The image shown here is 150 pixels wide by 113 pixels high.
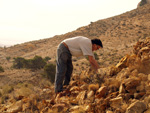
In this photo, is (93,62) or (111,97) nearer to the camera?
(111,97)

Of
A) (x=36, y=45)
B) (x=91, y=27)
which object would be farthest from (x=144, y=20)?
(x=36, y=45)

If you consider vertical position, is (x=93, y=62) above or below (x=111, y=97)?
above

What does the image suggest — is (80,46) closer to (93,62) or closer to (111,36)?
(93,62)

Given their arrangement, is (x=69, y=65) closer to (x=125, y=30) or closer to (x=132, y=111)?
(x=132, y=111)

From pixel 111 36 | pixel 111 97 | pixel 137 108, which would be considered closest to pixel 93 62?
pixel 111 97

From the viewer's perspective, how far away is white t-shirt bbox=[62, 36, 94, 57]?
3.51 metres

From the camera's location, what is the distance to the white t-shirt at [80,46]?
3513 mm

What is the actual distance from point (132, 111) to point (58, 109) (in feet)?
4.65

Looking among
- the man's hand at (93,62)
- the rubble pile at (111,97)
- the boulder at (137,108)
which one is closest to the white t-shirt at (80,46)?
the man's hand at (93,62)

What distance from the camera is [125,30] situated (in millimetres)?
34625

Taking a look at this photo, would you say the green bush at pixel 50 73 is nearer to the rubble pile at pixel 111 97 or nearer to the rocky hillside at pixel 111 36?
the rubble pile at pixel 111 97

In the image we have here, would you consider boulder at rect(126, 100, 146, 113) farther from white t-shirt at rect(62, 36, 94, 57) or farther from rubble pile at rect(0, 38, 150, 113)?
white t-shirt at rect(62, 36, 94, 57)

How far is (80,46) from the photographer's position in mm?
3562

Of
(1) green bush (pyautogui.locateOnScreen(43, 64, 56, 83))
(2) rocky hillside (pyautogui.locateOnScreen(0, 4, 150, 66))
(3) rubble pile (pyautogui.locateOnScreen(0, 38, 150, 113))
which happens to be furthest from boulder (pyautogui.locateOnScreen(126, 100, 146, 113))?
(2) rocky hillside (pyautogui.locateOnScreen(0, 4, 150, 66))
